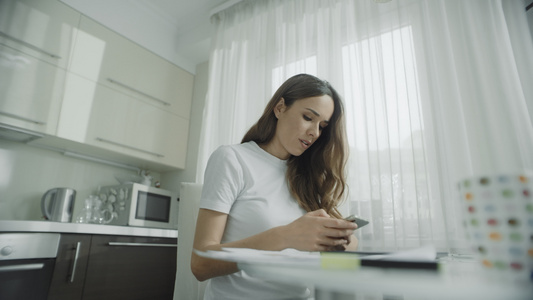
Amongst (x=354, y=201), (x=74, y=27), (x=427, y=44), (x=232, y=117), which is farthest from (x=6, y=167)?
(x=427, y=44)

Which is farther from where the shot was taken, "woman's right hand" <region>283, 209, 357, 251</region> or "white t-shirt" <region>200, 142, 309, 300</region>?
"white t-shirt" <region>200, 142, 309, 300</region>

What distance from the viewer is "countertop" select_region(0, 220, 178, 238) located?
133 cm

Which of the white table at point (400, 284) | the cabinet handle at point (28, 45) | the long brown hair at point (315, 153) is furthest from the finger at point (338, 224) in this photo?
the cabinet handle at point (28, 45)

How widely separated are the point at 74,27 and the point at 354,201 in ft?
7.17

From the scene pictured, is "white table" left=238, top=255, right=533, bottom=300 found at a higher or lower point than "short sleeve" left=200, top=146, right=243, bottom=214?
lower

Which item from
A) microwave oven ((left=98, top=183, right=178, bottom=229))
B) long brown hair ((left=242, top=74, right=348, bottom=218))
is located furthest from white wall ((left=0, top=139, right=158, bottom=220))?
long brown hair ((left=242, top=74, right=348, bottom=218))

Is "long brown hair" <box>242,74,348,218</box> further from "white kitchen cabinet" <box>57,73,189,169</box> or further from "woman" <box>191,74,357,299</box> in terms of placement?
"white kitchen cabinet" <box>57,73,189,169</box>

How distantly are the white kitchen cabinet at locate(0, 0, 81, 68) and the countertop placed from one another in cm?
114

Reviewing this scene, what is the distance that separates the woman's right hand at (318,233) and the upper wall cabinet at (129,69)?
84.5 inches

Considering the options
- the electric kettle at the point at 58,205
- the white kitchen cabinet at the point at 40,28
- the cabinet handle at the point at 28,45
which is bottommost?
the electric kettle at the point at 58,205

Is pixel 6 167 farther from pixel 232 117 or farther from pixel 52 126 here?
pixel 232 117

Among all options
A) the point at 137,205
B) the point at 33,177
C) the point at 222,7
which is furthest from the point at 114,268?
the point at 222,7

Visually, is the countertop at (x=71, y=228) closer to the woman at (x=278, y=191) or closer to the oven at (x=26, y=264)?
the oven at (x=26, y=264)

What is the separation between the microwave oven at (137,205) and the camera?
2199mm
